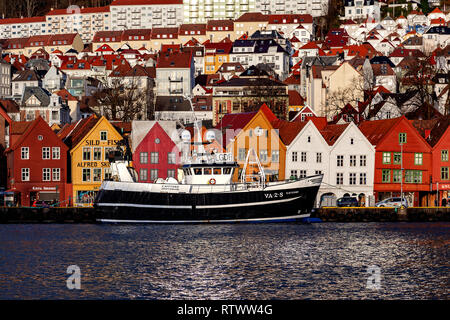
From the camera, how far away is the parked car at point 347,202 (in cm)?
7956

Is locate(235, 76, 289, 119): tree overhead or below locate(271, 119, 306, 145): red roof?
overhead

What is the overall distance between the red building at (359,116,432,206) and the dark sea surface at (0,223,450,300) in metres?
17.4

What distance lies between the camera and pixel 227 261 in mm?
46812

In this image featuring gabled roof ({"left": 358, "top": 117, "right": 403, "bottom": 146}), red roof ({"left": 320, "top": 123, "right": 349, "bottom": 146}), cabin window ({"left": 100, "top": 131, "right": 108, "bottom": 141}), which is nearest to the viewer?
gabled roof ({"left": 358, "top": 117, "right": 403, "bottom": 146})

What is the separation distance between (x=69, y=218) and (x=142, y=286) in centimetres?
3737

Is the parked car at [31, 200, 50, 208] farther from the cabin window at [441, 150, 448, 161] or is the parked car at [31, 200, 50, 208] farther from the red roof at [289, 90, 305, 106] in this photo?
the red roof at [289, 90, 305, 106]

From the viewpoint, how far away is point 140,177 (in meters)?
85.4

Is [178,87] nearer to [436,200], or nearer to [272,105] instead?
[272,105]

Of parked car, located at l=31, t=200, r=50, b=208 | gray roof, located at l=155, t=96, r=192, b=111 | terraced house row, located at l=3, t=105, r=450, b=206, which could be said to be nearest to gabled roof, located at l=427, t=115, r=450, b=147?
terraced house row, located at l=3, t=105, r=450, b=206

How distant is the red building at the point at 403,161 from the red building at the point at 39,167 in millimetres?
31859

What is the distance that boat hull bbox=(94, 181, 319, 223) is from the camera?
2739 inches

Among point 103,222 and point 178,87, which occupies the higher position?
point 178,87

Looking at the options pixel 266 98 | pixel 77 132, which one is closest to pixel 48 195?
pixel 77 132
